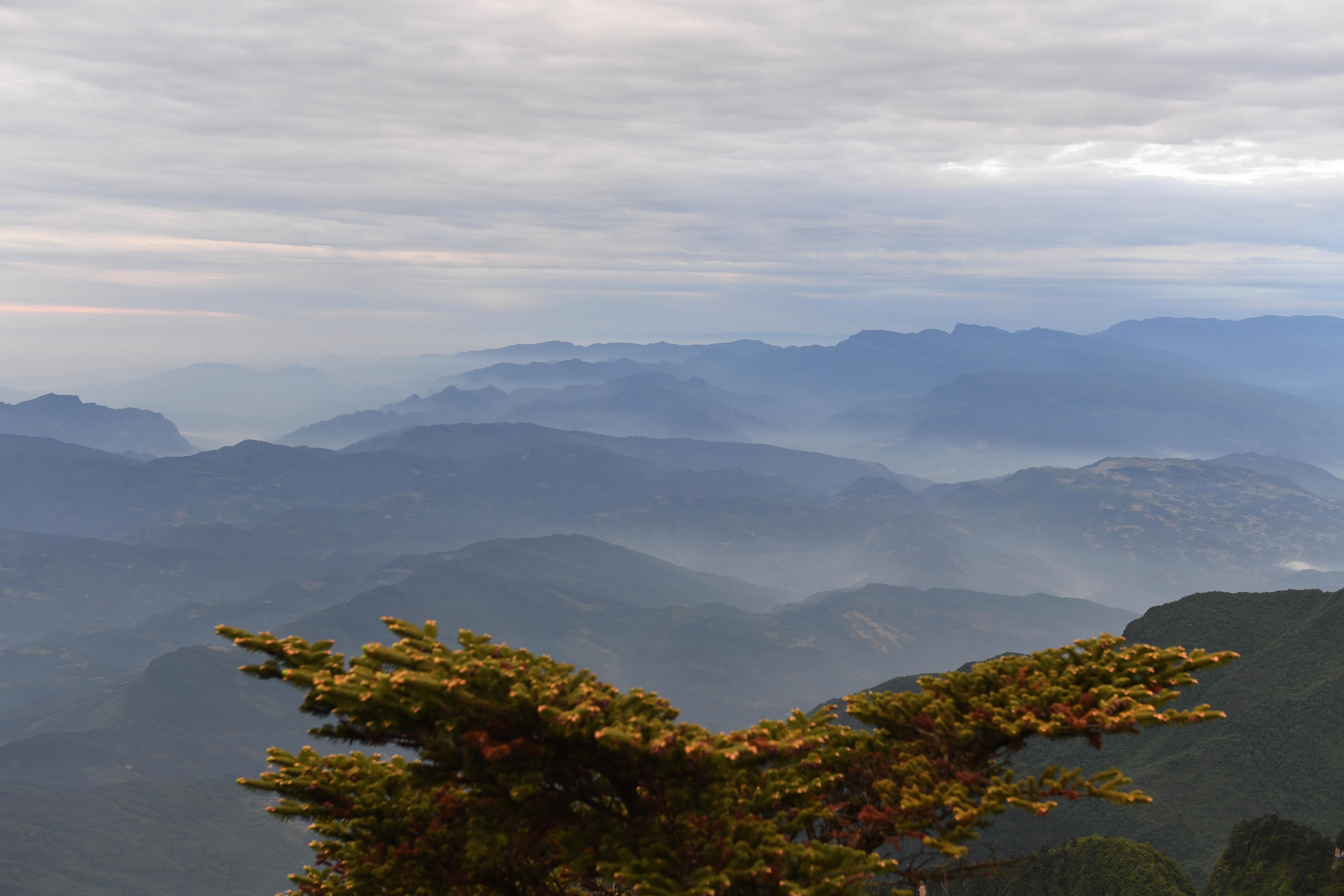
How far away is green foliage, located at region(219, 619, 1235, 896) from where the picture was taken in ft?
44.4

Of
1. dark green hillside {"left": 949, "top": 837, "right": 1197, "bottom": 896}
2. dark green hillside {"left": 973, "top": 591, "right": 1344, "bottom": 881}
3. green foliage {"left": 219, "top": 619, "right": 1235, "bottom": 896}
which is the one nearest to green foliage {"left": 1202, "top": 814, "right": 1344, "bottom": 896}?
dark green hillside {"left": 949, "top": 837, "right": 1197, "bottom": 896}

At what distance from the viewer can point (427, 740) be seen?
48.1ft

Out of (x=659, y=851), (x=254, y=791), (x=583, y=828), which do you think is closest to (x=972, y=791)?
(x=659, y=851)

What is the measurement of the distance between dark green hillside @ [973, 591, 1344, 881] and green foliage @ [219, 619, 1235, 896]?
383ft

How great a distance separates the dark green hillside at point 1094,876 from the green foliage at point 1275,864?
12.4 ft

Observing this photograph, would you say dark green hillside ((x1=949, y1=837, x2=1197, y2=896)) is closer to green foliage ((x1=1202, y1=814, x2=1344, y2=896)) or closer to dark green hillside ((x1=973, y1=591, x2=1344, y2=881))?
green foliage ((x1=1202, y1=814, x2=1344, y2=896))

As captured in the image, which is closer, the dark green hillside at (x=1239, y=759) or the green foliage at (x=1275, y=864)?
the green foliage at (x=1275, y=864)

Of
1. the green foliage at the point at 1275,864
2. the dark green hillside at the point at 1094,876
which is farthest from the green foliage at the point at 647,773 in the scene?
the dark green hillside at the point at 1094,876

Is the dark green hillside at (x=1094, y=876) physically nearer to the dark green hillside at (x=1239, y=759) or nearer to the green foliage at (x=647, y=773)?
the dark green hillside at (x=1239, y=759)

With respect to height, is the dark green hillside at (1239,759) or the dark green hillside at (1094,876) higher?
the dark green hillside at (1094,876)

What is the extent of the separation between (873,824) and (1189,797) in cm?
14804

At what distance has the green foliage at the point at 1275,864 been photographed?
71.1 metres

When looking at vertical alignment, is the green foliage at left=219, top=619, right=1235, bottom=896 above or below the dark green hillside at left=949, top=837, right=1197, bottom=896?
above

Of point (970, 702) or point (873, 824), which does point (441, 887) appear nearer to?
point (873, 824)
